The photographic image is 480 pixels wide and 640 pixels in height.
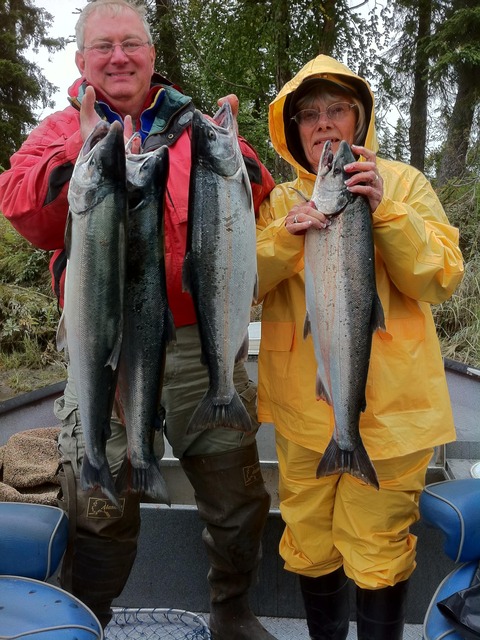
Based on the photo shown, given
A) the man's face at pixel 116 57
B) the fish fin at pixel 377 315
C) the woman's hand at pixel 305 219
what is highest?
the man's face at pixel 116 57

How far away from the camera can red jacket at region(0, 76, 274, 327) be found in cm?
211

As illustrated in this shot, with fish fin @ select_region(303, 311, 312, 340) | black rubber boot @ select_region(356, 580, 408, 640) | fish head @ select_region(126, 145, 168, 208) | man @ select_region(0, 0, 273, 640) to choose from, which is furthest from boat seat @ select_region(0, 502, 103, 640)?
fish head @ select_region(126, 145, 168, 208)

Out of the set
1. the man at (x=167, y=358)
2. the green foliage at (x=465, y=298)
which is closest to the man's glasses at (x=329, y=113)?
the man at (x=167, y=358)

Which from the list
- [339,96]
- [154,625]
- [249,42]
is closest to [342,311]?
[339,96]

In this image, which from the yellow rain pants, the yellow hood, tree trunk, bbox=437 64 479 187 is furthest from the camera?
tree trunk, bbox=437 64 479 187

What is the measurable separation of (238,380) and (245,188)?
3.50 feet

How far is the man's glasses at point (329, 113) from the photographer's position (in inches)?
103

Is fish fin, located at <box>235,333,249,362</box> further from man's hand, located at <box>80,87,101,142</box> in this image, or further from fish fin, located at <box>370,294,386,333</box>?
man's hand, located at <box>80,87,101,142</box>

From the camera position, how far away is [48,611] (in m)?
2.11

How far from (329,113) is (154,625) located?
2.81m

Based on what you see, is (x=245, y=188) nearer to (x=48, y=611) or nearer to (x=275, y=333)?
(x=275, y=333)

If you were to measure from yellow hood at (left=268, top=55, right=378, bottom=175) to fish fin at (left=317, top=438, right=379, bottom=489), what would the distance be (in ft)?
4.00

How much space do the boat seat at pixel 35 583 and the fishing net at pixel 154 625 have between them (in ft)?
3.64

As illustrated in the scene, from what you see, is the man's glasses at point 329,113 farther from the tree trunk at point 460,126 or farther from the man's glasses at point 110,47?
the tree trunk at point 460,126
